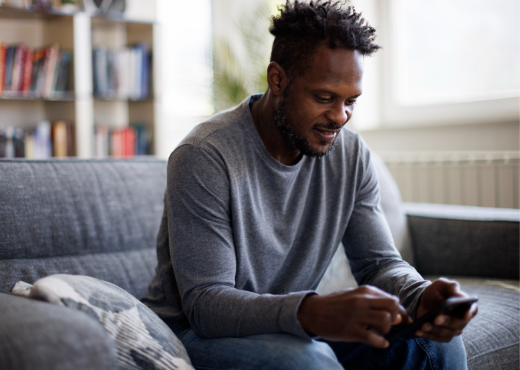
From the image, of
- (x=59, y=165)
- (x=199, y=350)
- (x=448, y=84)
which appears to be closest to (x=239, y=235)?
(x=199, y=350)

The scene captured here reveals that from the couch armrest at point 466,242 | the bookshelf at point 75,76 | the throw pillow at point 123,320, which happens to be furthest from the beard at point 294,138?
the bookshelf at point 75,76

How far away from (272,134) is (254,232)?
0.24m

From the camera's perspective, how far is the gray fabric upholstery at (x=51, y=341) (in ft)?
2.09

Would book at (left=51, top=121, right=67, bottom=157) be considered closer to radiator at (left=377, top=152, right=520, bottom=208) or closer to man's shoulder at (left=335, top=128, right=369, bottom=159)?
radiator at (left=377, top=152, right=520, bottom=208)

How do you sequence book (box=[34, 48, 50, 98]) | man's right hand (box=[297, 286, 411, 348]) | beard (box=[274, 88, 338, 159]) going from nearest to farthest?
man's right hand (box=[297, 286, 411, 348]) < beard (box=[274, 88, 338, 159]) < book (box=[34, 48, 50, 98])

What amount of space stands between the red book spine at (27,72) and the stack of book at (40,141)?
19 centimetres

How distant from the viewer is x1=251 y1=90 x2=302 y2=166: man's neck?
1.19m

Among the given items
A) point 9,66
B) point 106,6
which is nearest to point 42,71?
point 9,66

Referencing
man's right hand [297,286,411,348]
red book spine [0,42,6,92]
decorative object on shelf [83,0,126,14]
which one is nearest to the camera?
man's right hand [297,286,411,348]

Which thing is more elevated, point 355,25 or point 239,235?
point 355,25

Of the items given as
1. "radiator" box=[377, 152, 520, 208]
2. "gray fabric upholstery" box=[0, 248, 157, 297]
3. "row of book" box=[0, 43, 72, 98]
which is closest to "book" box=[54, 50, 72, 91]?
"row of book" box=[0, 43, 72, 98]

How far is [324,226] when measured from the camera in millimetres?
1239

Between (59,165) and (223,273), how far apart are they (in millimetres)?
667

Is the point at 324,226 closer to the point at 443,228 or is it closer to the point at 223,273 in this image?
the point at 223,273
